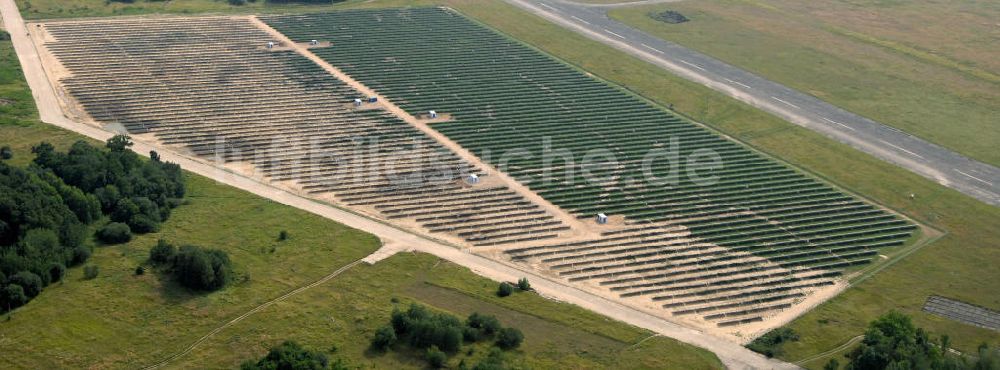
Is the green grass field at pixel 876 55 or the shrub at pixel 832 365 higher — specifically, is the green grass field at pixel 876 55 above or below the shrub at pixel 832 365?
above

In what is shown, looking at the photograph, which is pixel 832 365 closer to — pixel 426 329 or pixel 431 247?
pixel 426 329

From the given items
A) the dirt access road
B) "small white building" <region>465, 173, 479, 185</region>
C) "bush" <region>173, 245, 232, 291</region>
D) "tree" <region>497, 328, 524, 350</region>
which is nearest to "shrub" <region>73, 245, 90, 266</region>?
"bush" <region>173, 245, 232, 291</region>

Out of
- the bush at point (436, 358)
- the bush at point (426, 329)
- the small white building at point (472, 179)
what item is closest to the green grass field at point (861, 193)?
the bush at point (426, 329)

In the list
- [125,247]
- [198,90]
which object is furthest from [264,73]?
[125,247]

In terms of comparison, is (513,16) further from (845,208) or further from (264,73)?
(845,208)

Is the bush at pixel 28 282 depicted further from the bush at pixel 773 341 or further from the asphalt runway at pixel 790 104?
the asphalt runway at pixel 790 104
